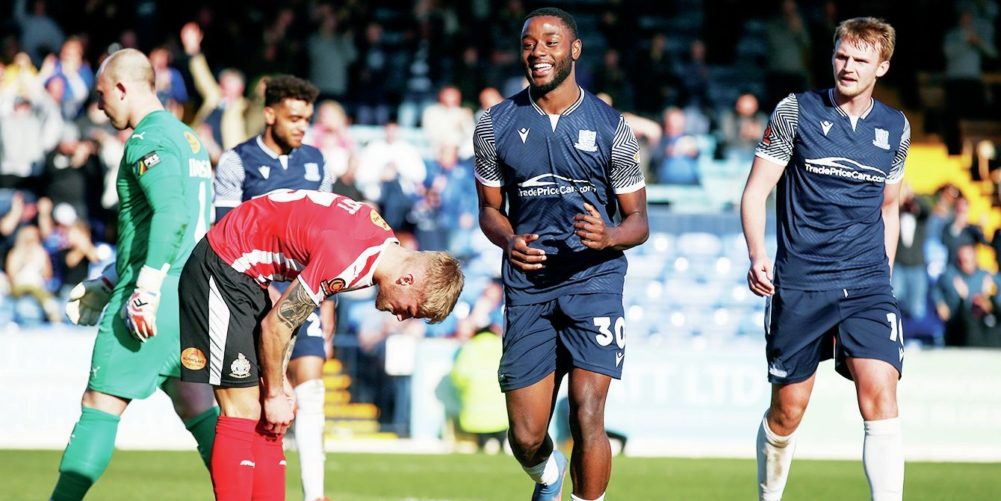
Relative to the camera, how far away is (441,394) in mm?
15445

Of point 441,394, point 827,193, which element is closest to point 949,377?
point 441,394

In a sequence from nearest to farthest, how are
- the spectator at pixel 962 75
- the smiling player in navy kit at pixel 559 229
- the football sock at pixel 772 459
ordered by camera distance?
the smiling player in navy kit at pixel 559 229
the football sock at pixel 772 459
the spectator at pixel 962 75

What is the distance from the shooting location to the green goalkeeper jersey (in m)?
6.93

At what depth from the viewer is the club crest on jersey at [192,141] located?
7.25 metres

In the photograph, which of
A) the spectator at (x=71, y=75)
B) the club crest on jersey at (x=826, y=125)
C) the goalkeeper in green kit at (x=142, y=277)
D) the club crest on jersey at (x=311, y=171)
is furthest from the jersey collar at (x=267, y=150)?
the spectator at (x=71, y=75)

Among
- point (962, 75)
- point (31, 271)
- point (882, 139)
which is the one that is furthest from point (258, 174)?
point (962, 75)

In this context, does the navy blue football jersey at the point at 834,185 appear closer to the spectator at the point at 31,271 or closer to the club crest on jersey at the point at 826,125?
the club crest on jersey at the point at 826,125

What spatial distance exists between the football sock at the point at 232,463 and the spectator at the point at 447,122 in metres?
13.3

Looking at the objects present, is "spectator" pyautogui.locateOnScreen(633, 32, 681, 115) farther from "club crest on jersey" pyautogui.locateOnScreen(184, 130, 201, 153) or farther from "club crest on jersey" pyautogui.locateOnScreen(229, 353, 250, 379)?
"club crest on jersey" pyautogui.locateOnScreen(229, 353, 250, 379)

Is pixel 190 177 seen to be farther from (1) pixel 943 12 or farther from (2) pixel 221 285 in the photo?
(1) pixel 943 12

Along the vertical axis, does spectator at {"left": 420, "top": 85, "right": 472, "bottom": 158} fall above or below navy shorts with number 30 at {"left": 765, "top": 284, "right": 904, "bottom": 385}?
above

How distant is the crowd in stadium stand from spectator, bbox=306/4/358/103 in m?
0.03

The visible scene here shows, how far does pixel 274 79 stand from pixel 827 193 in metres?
3.65

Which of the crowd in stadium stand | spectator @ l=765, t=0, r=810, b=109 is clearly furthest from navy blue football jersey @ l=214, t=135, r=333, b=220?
spectator @ l=765, t=0, r=810, b=109
